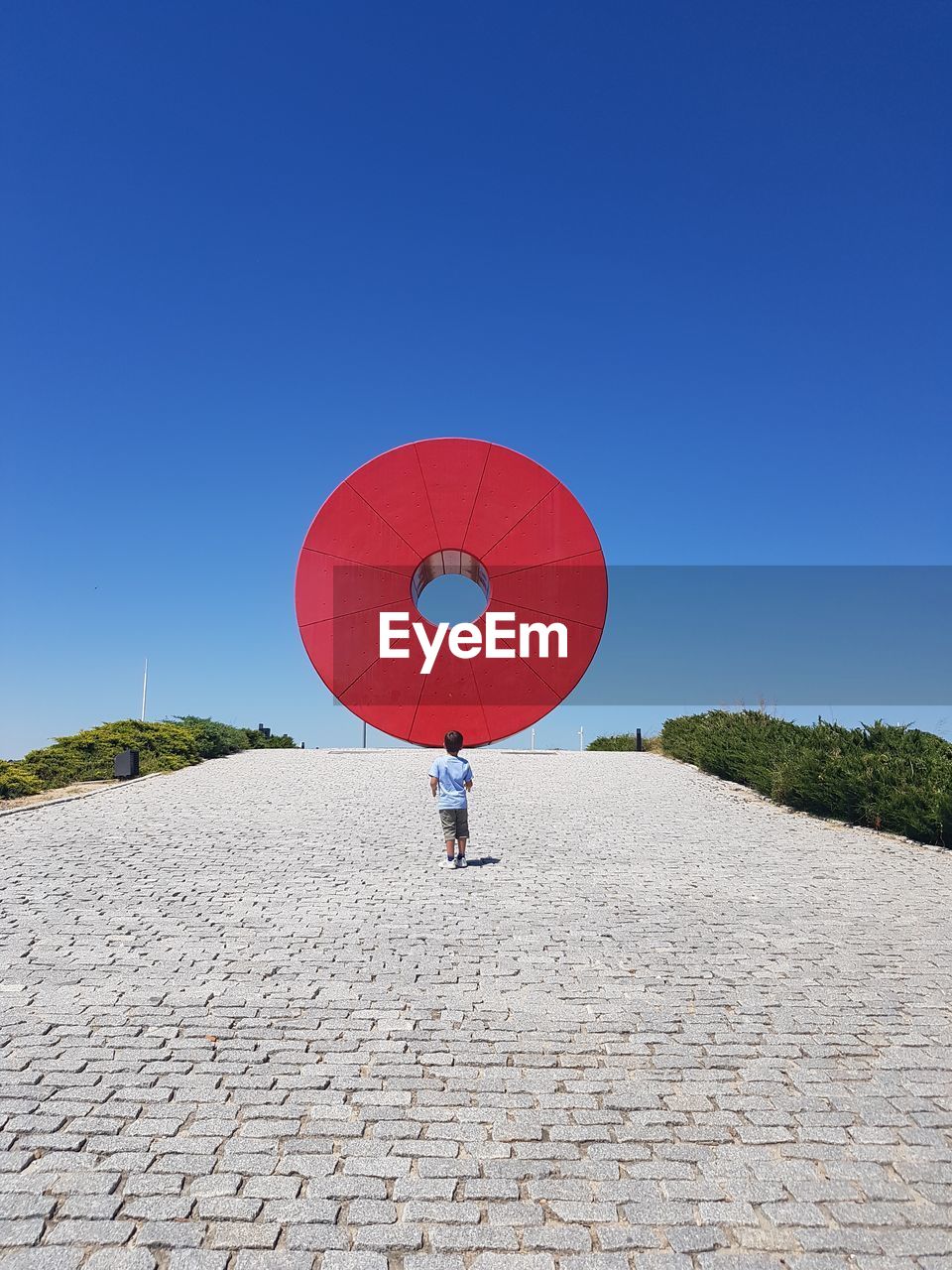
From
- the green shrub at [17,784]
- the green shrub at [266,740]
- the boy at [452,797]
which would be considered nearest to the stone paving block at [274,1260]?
the boy at [452,797]

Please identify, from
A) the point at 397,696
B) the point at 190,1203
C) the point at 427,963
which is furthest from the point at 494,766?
the point at 190,1203

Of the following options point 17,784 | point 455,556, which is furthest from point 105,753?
point 455,556

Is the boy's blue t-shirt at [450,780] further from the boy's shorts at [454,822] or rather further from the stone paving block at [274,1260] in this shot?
the stone paving block at [274,1260]

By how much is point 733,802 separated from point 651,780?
Result: 2351 millimetres

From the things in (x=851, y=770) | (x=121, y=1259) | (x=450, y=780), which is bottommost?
(x=121, y=1259)

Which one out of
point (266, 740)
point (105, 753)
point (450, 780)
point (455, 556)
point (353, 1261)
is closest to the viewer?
point (353, 1261)

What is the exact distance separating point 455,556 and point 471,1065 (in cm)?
1064

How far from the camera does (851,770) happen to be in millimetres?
9812

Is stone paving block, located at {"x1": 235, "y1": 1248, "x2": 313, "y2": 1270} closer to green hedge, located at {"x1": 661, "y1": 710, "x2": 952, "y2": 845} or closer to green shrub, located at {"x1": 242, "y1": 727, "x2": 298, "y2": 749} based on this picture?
green hedge, located at {"x1": 661, "y1": 710, "x2": 952, "y2": 845}

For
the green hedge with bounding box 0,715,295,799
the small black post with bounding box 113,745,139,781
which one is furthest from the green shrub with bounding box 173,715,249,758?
the small black post with bounding box 113,745,139,781

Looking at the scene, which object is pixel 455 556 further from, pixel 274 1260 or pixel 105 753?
pixel 274 1260

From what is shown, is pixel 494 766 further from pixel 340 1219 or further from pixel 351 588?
pixel 340 1219

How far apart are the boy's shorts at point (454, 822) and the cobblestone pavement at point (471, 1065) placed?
1.58 feet

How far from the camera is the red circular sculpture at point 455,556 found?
13.4 metres
